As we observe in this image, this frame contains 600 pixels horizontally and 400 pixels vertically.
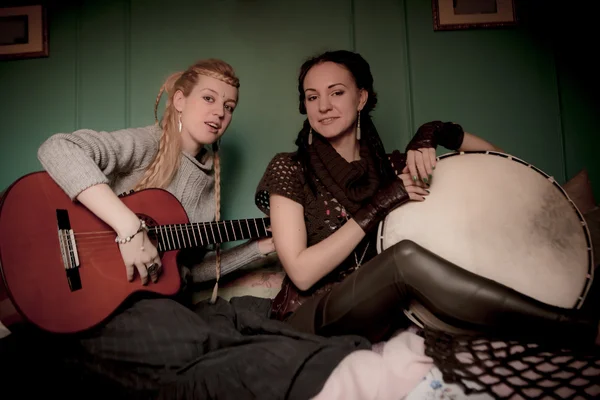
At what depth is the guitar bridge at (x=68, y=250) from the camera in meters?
1.31

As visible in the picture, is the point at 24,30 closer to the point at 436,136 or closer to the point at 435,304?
the point at 436,136

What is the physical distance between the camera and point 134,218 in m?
1.42

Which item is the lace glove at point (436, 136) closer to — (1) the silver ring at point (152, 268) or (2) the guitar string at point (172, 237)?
(2) the guitar string at point (172, 237)

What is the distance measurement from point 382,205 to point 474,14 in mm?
1772

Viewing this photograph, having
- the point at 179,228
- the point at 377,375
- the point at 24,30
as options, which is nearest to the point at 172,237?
the point at 179,228

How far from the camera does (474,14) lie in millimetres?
2398

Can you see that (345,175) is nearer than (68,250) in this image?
No

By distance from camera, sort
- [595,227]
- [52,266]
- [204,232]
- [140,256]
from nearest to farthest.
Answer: [52,266] < [140,256] < [595,227] < [204,232]

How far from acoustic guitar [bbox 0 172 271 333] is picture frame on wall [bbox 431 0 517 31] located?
207 centimetres

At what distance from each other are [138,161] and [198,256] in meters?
0.56

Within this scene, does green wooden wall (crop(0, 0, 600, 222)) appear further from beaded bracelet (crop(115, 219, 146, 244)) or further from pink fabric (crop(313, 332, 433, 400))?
pink fabric (crop(313, 332, 433, 400))

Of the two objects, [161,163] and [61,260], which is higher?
[161,163]

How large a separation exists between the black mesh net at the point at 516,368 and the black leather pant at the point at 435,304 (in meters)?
0.04

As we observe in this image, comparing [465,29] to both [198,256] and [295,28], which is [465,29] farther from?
[198,256]
